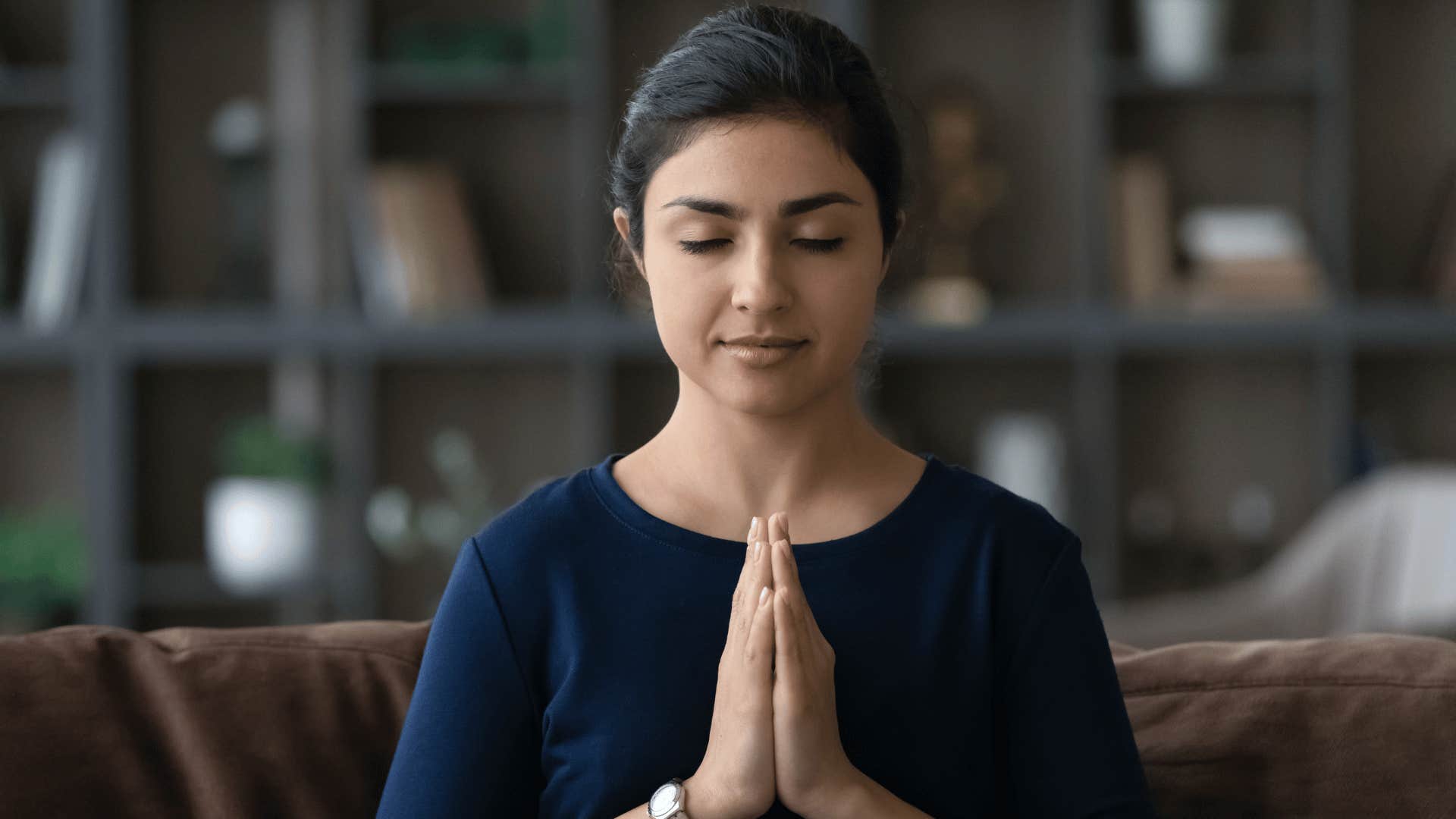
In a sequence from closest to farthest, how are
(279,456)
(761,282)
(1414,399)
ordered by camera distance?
(761,282) → (279,456) → (1414,399)

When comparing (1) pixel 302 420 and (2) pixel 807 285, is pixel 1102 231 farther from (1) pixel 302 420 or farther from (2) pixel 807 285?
(2) pixel 807 285

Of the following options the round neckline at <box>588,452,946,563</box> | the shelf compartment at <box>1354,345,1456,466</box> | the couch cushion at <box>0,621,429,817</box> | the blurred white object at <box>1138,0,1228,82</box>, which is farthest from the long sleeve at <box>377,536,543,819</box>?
the shelf compartment at <box>1354,345,1456,466</box>

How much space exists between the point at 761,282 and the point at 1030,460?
2.83 meters

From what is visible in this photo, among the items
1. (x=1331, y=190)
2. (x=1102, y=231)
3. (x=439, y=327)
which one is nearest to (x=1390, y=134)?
(x=1331, y=190)

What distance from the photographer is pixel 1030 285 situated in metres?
3.85

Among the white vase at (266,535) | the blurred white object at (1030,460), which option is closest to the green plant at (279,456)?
the white vase at (266,535)

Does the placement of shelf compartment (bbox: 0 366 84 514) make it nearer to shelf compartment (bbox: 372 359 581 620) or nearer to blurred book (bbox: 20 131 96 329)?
blurred book (bbox: 20 131 96 329)

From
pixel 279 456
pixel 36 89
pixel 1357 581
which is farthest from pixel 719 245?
pixel 36 89

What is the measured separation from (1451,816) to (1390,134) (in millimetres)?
3076

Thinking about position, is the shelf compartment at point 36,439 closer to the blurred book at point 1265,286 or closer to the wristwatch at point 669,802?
the blurred book at point 1265,286

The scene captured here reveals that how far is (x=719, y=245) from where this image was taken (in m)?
0.94

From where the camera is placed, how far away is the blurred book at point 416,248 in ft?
11.8

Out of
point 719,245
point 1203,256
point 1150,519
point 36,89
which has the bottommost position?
point 1150,519

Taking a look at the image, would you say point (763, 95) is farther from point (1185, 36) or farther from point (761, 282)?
point (1185, 36)
